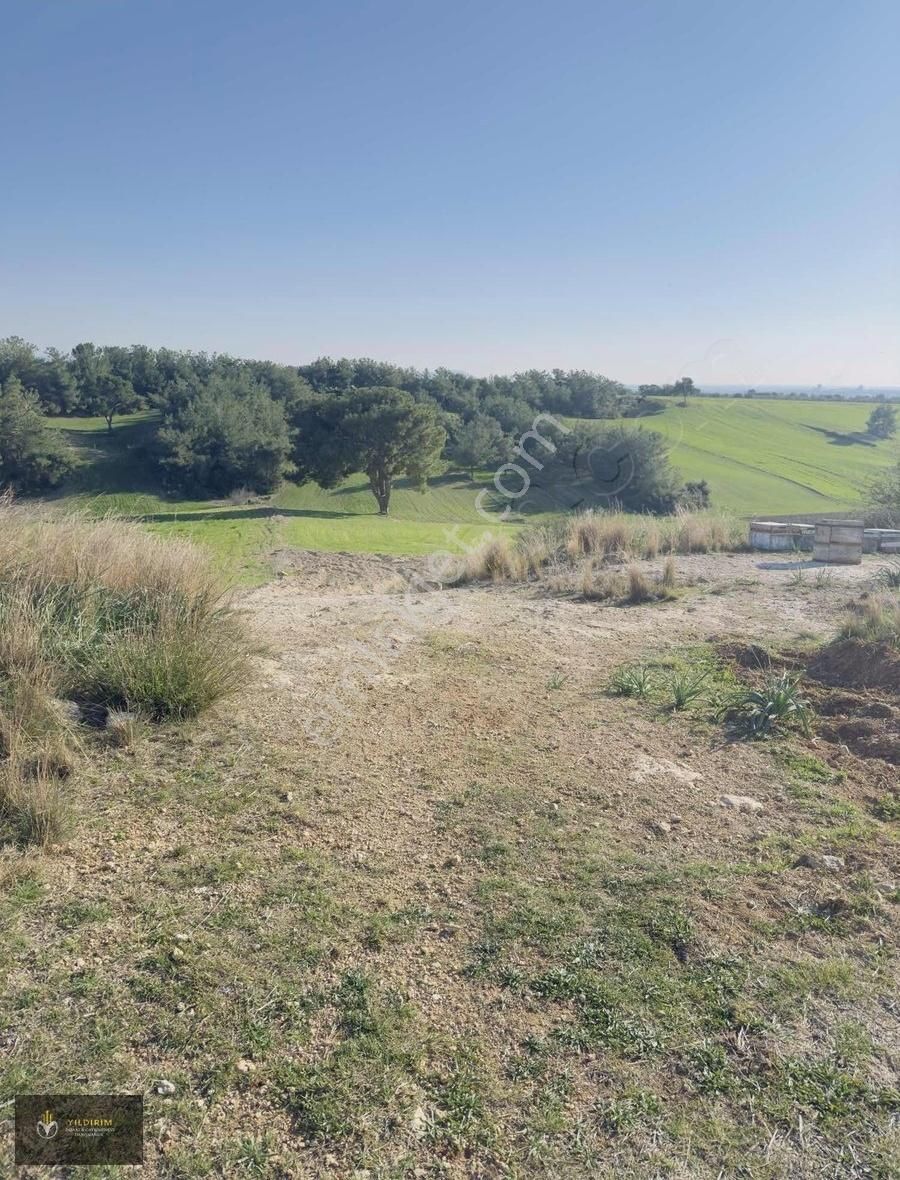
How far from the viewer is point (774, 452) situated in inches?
1845

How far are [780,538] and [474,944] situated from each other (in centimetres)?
1208

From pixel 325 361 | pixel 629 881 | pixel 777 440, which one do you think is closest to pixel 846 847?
pixel 629 881

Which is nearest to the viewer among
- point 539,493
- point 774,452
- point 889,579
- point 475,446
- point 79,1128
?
point 79,1128

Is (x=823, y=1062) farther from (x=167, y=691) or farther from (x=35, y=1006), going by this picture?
(x=167, y=691)

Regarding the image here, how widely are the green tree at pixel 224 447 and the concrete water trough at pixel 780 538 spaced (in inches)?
1050

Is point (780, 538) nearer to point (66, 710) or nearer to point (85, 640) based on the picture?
point (85, 640)

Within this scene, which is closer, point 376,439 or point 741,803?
point 741,803

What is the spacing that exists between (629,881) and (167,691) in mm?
2811

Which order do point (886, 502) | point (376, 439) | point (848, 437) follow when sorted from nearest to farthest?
point (886, 502)
point (376, 439)
point (848, 437)

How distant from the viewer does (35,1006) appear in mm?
2227

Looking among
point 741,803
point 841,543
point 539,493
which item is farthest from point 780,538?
point 539,493

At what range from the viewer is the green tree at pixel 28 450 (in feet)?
107

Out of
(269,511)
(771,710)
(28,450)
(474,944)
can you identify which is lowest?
(269,511)

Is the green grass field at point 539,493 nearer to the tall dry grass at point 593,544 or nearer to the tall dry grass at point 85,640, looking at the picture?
the tall dry grass at point 593,544
